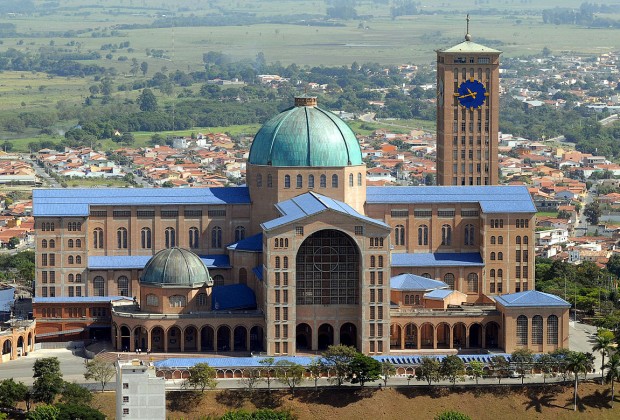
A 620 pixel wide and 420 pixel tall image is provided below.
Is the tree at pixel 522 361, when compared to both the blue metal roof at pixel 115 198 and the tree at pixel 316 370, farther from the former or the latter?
the blue metal roof at pixel 115 198

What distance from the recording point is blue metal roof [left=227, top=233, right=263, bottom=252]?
135 meters

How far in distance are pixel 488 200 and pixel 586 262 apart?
3401cm

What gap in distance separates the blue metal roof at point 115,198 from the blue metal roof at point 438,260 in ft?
40.0

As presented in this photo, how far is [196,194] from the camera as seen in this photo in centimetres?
13975

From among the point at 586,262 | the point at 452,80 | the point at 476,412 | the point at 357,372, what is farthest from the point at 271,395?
the point at 586,262

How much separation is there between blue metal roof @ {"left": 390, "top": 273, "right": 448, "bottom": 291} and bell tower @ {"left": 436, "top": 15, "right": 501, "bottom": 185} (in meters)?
17.2

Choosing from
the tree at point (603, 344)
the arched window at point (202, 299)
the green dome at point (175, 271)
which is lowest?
the tree at point (603, 344)

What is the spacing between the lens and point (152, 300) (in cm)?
12838

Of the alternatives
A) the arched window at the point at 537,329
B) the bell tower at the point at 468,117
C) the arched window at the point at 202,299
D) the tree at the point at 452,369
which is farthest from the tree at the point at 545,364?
the bell tower at the point at 468,117

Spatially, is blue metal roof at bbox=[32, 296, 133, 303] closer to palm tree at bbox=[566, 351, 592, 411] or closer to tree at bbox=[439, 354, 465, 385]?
tree at bbox=[439, 354, 465, 385]

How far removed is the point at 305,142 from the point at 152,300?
16761 mm

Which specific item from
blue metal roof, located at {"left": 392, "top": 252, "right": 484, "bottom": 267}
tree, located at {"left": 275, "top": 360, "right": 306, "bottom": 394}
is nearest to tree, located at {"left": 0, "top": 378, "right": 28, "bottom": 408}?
tree, located at {"left": 275, "top": 360, "right": 306, "bottom": 394}

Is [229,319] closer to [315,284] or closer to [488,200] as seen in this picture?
[315,284]

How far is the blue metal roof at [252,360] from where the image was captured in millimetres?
122562
